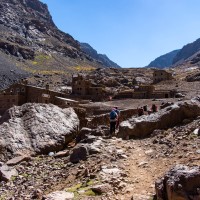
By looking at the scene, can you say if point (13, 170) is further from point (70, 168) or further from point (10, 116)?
point (10, 116)

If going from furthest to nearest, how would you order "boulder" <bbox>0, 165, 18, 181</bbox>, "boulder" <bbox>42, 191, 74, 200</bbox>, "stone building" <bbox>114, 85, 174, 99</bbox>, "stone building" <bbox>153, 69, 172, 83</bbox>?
"stone building" <bbox>153, 69, 172, 83</bbox> → "stone building" <bbox>114, 85, 174, 99</bbox> → "boulder" <bbox>0, 165, 18, 181</bbox> → "boulder" <bbox>42, 191, 74, 200</bbox>

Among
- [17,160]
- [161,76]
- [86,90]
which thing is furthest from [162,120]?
[161,76]

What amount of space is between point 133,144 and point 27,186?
445 centimetres

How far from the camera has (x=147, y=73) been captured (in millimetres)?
129875

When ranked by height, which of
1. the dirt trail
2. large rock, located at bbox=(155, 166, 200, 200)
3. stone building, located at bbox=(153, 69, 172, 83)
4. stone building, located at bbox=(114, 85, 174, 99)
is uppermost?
stone building, located at bbox=(153, 69, 172, 83)

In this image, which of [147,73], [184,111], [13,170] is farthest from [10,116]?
[147,73]

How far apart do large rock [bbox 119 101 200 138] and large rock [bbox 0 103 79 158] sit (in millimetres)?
3154

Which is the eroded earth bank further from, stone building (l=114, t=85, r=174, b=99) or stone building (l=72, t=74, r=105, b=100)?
stone building (l=72, t=74, r=105, b=100)

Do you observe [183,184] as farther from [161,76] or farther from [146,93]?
[161,76]

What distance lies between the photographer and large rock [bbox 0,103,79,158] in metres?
16.1

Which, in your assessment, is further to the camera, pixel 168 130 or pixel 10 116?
pixel 10 116

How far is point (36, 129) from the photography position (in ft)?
56.2

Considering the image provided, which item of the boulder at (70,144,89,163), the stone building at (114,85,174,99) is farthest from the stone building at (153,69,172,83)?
the boulder at (70,144,89,163)

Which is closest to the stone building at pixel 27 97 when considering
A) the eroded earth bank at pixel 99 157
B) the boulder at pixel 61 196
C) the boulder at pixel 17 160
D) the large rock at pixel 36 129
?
the large rock at pixel 36 129
